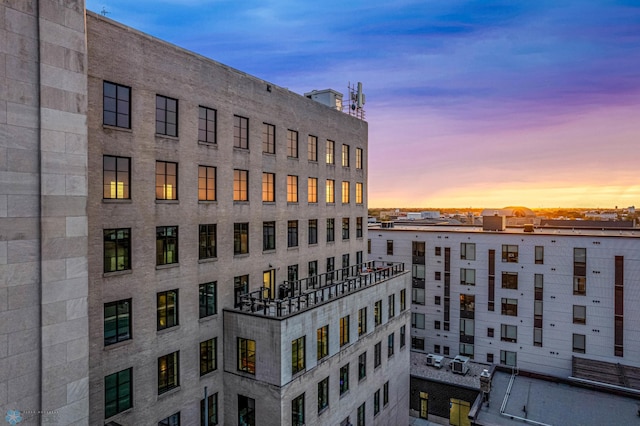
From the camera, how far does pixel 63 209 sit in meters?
15.6

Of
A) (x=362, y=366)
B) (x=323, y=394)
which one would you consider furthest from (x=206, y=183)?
(x=362, y=366)

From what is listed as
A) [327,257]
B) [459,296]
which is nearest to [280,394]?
[327,257]

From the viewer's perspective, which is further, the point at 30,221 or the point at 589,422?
the point at 589,422

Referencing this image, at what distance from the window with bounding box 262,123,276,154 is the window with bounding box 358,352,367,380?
17469 mm

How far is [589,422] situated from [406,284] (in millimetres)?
18110

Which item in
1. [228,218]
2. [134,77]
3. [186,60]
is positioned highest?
[186,60]

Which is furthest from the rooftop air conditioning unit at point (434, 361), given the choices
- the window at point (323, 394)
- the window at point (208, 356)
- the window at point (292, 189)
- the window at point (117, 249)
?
the window at point (117, 249)

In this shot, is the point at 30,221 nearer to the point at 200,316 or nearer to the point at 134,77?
the point at 134,77

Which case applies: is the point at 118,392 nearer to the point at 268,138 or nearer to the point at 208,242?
the point at 208,242

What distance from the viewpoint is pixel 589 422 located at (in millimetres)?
33312

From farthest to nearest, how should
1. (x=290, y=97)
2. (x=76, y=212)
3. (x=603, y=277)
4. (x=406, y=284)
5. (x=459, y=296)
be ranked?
(x=459, y=296), (x=603, y=277), (x=406, y=284), (x=290, y=97), (x=76, y=212)

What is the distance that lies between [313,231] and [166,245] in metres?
14.4

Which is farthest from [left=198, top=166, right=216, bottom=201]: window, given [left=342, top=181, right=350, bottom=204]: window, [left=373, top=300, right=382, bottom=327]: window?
[left=373, top=300, right=382, bottom=327]: window

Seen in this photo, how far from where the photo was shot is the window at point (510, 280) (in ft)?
165
